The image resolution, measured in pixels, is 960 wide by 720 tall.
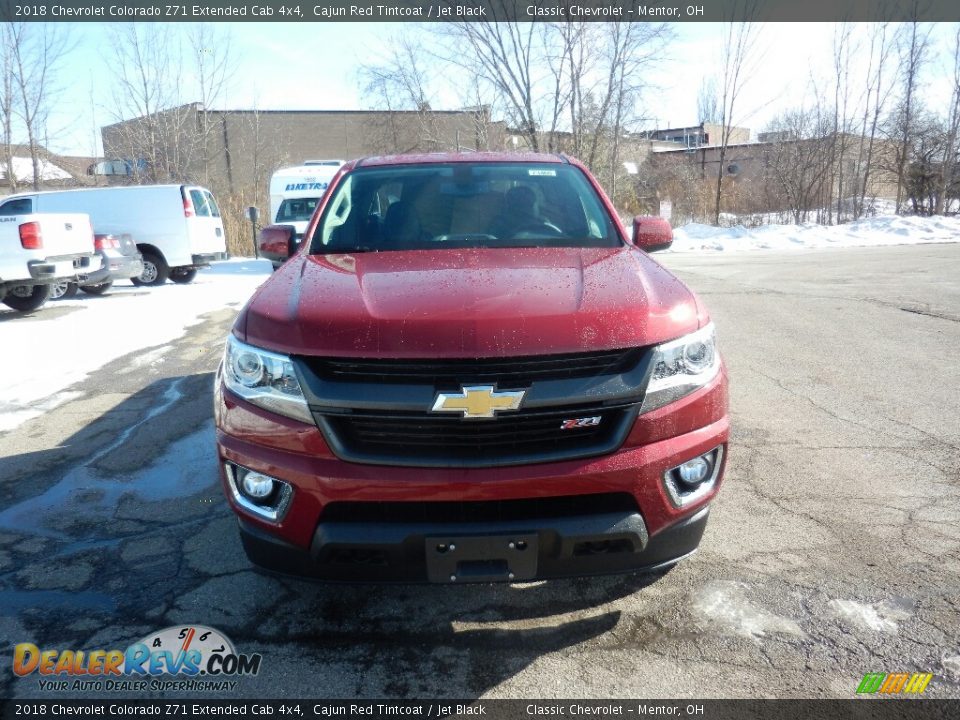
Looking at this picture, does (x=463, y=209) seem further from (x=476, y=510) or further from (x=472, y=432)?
(x=476, y=510)

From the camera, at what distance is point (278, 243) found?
3.91 m

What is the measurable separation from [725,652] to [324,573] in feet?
4.65

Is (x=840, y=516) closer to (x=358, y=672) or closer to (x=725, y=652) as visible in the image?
(x=725, y=652)

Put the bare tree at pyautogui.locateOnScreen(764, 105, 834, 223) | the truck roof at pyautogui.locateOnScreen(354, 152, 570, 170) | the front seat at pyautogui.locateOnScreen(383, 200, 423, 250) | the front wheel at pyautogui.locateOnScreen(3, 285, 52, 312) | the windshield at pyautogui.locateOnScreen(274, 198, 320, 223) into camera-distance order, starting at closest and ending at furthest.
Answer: the front seat at pyautogui.locateOnScreen(383, 200, 423, 250), the truck roof at pyautogui.locateOnScreen(354, 152, 570, 170), the front wheel at pyautogui.locateOnScreen(3, 285, 52, 312), the windshield at pyautogui.locateOnScreen(274, 198, 320, 223), the bare tree at pyautogui.locateOnScreen(764, 105, 834, 223)

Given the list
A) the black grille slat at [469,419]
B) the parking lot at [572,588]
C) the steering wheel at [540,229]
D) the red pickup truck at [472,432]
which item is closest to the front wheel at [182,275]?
the parking lot at [572,588]

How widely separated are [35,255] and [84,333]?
6.91ft

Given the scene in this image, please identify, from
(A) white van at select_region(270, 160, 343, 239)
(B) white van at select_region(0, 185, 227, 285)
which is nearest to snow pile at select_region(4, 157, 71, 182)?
(B) white van at select_region(0, 185, 227, 285)

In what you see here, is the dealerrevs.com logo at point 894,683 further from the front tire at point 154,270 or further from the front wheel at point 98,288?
the front tire at point 154,270

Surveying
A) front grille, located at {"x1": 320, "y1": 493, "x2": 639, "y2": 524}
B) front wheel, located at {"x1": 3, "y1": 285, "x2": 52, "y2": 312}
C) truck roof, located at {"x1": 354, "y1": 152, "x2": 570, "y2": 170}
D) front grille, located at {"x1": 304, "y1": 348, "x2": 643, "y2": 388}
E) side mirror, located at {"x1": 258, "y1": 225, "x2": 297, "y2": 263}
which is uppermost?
truck roof, located at {"x1": 354, "y1": 152, "x2": 570, "y2": 170}

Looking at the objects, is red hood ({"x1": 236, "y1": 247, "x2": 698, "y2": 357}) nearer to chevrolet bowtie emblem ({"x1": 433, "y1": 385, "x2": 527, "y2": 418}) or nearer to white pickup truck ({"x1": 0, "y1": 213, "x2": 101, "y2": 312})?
chevrolet bowtie emblem ({"x1": 433, "y1": 385, "x2": 527, "y2": 418})

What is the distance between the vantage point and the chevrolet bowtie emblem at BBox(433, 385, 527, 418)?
7.10 ft

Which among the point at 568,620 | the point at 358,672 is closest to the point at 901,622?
the point at 568,620

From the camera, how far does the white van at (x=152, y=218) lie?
14.7 meters

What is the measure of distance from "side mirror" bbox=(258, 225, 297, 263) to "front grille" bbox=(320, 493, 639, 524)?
6.95ft
